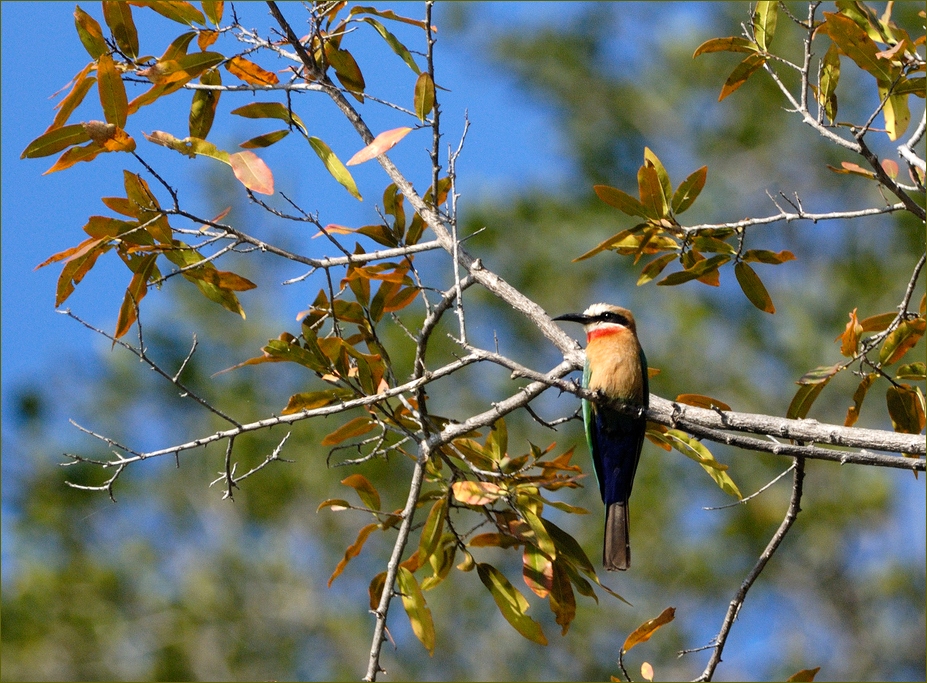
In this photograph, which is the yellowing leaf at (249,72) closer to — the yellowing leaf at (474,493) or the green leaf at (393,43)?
the green leaf at (393,43)

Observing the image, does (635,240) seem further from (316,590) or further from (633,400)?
(316,590)

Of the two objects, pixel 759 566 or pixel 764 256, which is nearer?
pixel 759 566

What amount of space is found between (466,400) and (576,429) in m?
1.17

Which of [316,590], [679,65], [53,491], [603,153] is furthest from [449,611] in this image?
[679,65]

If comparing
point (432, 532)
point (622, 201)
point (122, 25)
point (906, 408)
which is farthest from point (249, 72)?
point (906, 408)

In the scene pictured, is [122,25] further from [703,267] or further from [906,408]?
[906,408]

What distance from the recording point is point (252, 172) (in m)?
2.29

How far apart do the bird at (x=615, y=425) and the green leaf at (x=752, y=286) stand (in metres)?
0.47

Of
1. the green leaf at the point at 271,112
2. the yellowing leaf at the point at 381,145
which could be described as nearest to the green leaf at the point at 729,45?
the yellowing leaf at the point at 381,145

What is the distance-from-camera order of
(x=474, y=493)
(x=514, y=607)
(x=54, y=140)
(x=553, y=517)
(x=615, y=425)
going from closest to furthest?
(x=54, y=140), (x=474, y=493), (x=514, y=607), (x=615, y=425), (x=553, y=517)

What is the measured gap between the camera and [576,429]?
9.63 metres

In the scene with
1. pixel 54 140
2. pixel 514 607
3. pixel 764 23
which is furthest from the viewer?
pixel 764 23

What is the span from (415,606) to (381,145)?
1.21 meters

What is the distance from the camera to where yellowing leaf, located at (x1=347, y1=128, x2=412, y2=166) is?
232 centimetres
